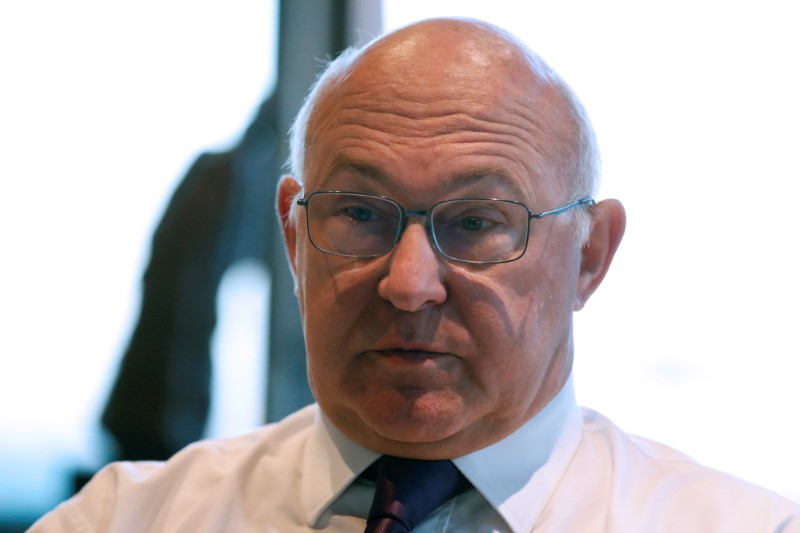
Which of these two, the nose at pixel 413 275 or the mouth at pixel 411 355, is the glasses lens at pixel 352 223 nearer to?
the nose at pixel 413 275

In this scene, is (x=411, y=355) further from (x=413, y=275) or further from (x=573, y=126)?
(x=573, y=126)

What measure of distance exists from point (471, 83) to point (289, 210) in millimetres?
463

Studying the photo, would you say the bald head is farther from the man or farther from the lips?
the lips

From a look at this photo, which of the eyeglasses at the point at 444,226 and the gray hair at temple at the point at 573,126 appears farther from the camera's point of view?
the gray hair at temple at the point at 573,126

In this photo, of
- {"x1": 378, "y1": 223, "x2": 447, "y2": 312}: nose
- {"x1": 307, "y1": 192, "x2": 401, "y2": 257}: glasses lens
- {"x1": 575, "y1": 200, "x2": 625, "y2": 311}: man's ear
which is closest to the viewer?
{"x1": 378, "y1": 223, "x2": 447, "y2": 312}: nose

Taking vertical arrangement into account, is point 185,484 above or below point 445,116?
below

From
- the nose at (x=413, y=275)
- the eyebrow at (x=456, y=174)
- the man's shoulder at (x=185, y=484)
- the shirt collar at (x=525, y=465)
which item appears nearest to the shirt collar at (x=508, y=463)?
the shirt collar at (x=525, y=465)

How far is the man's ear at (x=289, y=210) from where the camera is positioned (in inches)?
66.8

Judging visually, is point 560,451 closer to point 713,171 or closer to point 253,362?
point 713,171

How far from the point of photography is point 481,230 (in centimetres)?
142

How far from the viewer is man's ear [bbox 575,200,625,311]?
1599 mm

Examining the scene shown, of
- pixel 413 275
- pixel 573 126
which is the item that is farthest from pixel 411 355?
pixel 573 126

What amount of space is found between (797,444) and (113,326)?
181 centimetres

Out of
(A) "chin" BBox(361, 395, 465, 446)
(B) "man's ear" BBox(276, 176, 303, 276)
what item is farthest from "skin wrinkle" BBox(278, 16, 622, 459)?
(B) "man's ear" BBox(276, 176, 303, 276)
